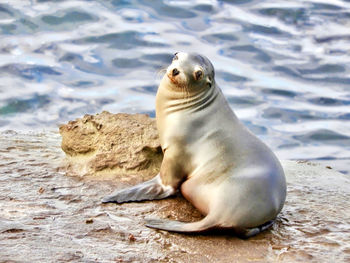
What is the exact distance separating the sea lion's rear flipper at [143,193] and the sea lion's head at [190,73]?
77 centimetres

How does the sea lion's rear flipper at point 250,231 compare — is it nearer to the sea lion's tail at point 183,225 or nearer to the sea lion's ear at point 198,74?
the sea lion's tail at point 183,225

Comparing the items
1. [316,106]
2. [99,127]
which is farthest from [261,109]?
[99,127]

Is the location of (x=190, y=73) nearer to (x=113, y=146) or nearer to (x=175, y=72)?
(x=175, y=72)

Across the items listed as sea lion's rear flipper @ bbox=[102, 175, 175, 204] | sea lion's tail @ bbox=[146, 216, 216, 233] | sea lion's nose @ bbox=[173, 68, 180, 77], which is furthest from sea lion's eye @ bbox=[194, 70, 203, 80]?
sea lion's tail @ bbox=[146, 216, 216, 233]

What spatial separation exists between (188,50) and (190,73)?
7.43 meters

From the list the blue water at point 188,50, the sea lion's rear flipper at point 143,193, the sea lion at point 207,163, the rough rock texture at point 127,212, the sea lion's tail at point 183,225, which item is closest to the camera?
the rough rock texture at point 127,212

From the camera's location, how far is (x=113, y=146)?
19.1 feet

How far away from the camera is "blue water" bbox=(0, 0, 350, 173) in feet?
34.9

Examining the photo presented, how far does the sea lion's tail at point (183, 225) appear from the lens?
14.6 ft

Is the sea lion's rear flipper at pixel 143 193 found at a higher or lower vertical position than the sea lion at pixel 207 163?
lower

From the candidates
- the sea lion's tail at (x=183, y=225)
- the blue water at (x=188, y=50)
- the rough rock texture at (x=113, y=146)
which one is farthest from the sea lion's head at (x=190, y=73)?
the blue water at (x=188, y=50)

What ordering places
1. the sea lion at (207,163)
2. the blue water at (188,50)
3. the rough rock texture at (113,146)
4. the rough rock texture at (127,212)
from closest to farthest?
1. the rough rock texture at (127,212)
2. the sea lion at (207,163)
3. the rough rock texture at (113,146)
4. the blue water at (188,50)

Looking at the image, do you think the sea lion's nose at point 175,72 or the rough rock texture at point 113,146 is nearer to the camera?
the sea lion's nose at point 175,72

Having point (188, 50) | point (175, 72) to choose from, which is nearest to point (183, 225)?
point (175, 72)
